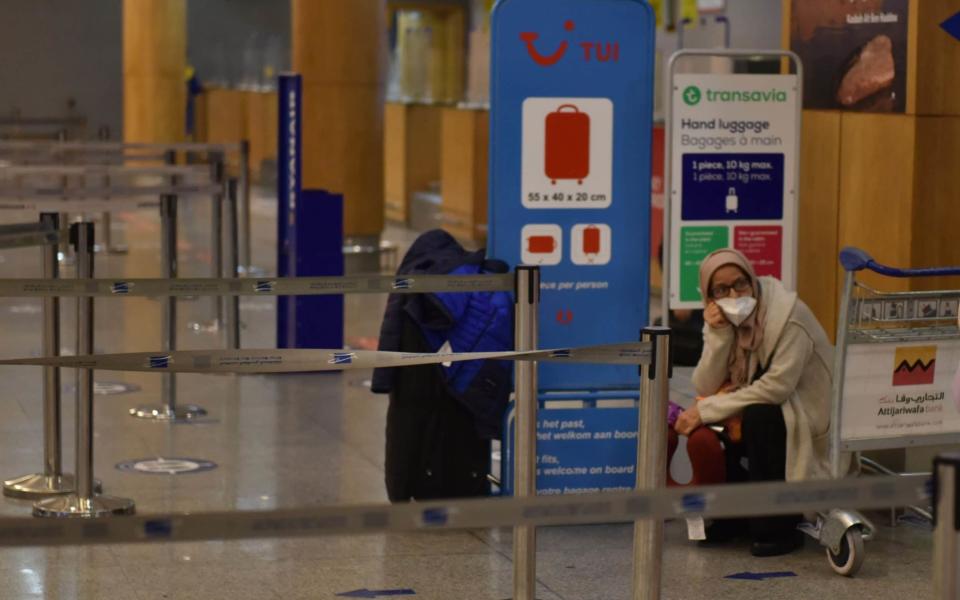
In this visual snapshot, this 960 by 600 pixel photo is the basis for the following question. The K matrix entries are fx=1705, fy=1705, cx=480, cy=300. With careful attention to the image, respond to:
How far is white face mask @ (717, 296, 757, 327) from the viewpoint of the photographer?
19.0 feet

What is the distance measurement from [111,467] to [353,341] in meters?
3.78

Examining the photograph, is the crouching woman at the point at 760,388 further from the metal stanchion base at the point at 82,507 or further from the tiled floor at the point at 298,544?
the metal stanchion base at the point at 82,507

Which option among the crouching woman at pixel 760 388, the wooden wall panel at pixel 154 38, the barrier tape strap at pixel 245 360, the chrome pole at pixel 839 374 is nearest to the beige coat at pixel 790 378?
the crouching woman at pixel 760 388

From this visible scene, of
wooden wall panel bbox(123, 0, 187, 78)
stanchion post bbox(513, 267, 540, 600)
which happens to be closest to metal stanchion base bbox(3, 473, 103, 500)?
stanchion post bbox(513, 267, 540, 600)

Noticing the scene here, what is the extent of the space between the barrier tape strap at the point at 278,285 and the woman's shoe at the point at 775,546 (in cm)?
131

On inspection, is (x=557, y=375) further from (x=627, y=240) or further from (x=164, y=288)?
(x=164, y=288)

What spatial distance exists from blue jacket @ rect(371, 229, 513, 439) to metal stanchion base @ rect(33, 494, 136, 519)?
3.28 ft

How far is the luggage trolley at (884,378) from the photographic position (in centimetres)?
548

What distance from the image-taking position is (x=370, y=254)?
562 inches

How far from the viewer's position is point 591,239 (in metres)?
6.11

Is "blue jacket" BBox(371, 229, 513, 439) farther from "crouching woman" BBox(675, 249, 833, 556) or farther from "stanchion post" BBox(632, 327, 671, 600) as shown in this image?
"stanchion post" BBox(632, 327, 671, 600)

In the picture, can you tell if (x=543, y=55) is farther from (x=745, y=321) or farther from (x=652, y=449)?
(x=652, y=449)

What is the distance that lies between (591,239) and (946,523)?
3.31 metres

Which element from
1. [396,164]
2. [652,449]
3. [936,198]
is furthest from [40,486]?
[396,164]
